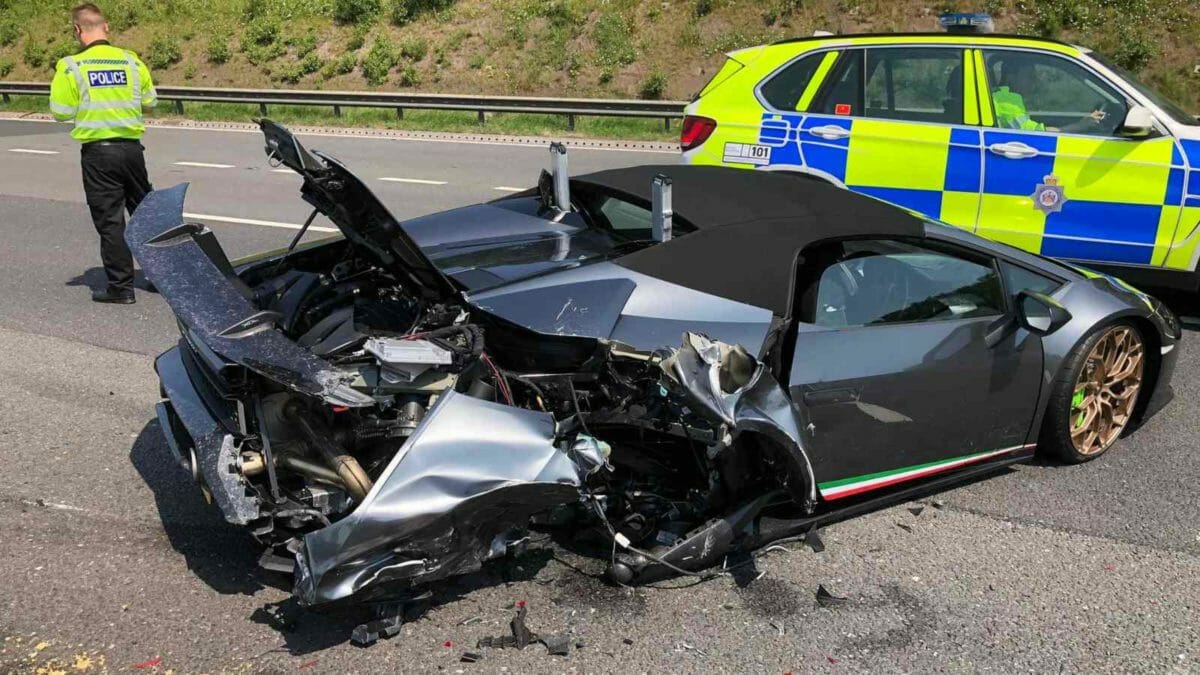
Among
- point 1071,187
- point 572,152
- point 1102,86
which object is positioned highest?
point 1102,86

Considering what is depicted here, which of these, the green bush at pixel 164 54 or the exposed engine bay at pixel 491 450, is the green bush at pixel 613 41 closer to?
the green bush at pixel 164 54

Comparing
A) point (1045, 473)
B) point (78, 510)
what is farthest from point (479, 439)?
point (1045, 473)

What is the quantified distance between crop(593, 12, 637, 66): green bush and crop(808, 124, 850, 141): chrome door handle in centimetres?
1435

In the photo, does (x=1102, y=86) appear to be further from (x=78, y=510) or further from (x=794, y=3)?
(x=794, y=3)

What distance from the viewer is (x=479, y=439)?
296 centimetres

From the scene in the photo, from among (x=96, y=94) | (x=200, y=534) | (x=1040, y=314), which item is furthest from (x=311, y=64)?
(x=1040, y=314)

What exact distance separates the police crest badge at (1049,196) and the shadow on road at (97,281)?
5795 mm

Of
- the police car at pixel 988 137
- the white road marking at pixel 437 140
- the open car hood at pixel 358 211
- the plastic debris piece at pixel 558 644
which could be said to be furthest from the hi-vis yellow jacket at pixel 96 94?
the white road marking at pixel 437 140

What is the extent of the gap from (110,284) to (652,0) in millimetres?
16690

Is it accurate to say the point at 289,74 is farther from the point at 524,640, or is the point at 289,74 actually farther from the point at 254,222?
Result: the point at 524,640

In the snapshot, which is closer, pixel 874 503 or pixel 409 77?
pixel 874 503

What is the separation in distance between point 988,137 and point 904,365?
10.4ft

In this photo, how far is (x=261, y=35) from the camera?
25.1 metres

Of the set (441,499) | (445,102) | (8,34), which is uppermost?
(441,499)
